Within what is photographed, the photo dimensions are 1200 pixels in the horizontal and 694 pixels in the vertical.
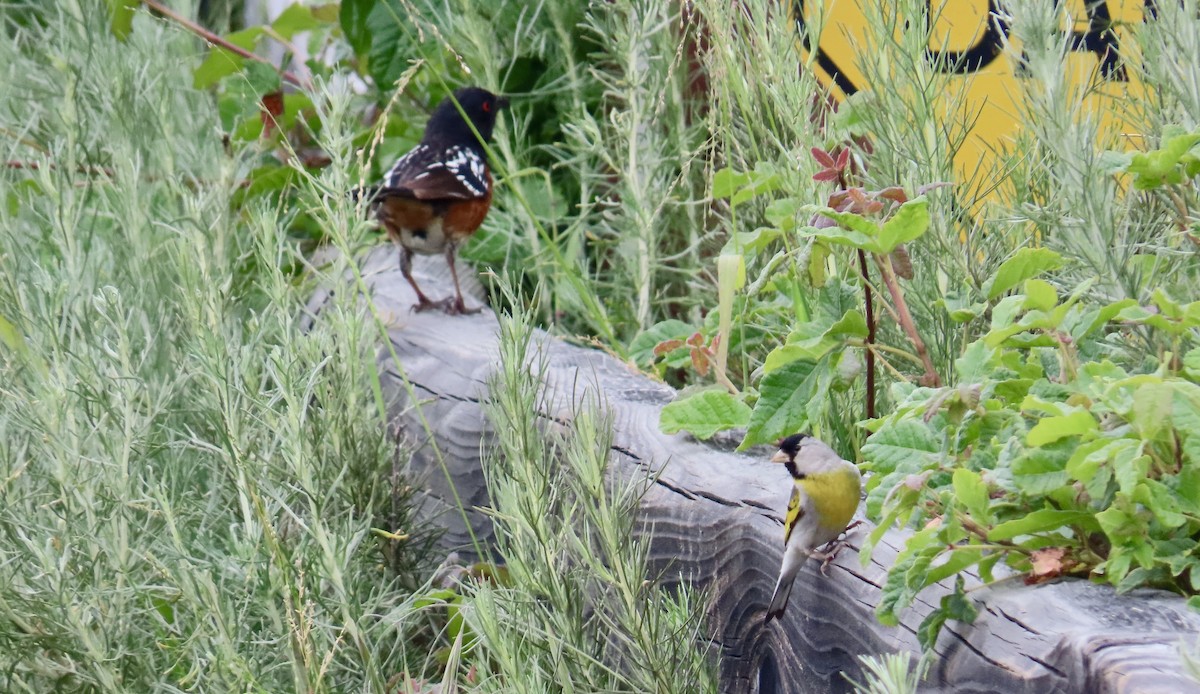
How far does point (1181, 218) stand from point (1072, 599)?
69 cm

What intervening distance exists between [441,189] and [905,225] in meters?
2.43

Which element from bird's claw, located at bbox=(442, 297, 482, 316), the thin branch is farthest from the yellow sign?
the thin branch

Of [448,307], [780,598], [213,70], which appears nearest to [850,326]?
[780,598]

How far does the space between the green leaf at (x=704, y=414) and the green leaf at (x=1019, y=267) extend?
1.89 feet

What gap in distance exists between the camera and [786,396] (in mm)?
1745

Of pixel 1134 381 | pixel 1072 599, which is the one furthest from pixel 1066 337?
pixel 1072 599

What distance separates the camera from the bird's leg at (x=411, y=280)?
3.48m

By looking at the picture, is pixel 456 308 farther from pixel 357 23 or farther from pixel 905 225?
pixel 905 225

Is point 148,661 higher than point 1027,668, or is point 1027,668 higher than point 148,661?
point 1027,668

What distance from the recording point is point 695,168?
3.62 meters

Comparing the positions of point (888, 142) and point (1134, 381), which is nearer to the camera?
point (1134, 381)

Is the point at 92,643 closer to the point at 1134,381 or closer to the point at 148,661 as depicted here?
the point at 148,661

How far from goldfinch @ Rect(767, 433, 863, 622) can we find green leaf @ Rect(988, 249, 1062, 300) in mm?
330

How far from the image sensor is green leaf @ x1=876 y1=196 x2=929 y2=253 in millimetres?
1563
